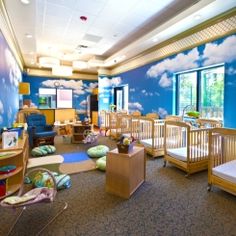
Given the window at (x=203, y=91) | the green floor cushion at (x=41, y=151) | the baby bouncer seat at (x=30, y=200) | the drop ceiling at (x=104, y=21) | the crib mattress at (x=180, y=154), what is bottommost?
the green floor cushion at (x=41, y=151)

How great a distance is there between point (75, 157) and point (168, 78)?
325 centimetres

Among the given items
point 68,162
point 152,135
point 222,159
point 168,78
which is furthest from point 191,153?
point 168,78

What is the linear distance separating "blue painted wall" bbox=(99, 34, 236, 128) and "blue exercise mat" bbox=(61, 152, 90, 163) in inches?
102

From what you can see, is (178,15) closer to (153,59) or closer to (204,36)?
(204,36)

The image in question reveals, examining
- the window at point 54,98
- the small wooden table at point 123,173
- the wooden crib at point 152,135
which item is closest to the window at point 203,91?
the wooden crib at point 152,135

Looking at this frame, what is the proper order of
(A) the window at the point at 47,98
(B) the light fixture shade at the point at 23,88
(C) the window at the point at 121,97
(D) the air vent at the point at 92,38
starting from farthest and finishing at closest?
(A) the window at the point at 47,98
(C) the window at the point at 121,97
(B) the light fixture shade at the point at 23,88
(D) the air vent at the point at 92,38

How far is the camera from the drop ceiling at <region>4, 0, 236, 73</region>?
10.8 ft

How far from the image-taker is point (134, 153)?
7.80 feet

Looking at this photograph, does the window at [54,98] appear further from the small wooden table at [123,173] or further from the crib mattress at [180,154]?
the small wooden table at [123,173]

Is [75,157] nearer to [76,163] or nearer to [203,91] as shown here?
[76,163]

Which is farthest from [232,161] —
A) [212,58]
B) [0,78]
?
[0,78]

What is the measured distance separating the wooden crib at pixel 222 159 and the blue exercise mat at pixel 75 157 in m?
2.43

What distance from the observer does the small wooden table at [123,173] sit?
7.36ft

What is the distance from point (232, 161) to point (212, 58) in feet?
7.50
